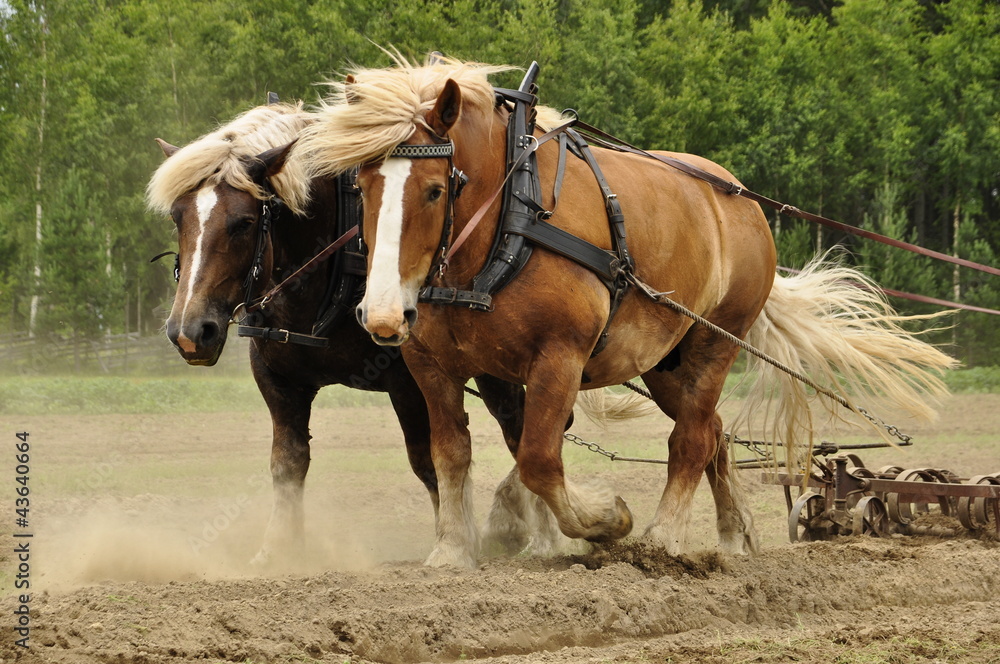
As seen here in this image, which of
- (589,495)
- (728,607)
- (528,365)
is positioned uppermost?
(528,365)

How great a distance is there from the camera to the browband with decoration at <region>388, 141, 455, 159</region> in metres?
3.73

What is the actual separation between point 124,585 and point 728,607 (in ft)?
7.62

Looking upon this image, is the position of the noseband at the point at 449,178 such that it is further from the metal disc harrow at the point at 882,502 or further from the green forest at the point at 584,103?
the green forest at the point at 584,103

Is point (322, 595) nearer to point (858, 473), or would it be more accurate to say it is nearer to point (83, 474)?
point (858, 473)

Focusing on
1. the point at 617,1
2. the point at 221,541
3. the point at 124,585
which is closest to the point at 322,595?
the point at 124,585

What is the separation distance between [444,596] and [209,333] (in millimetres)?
1459

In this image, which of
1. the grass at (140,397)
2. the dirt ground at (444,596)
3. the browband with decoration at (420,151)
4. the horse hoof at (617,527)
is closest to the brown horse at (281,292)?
the dirt ground at (444,596)

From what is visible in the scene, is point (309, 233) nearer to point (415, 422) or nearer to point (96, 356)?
point (415, 422)

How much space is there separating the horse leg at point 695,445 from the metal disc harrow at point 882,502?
56cm

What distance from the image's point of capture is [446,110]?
3.83 m

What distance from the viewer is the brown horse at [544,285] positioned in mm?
3736

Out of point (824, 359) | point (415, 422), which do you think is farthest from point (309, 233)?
point (824, 359)

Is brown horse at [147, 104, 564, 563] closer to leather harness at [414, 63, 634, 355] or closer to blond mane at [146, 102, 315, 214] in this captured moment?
blond mane at [146, 102, 315, 214]

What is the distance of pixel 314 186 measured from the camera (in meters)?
5.00
